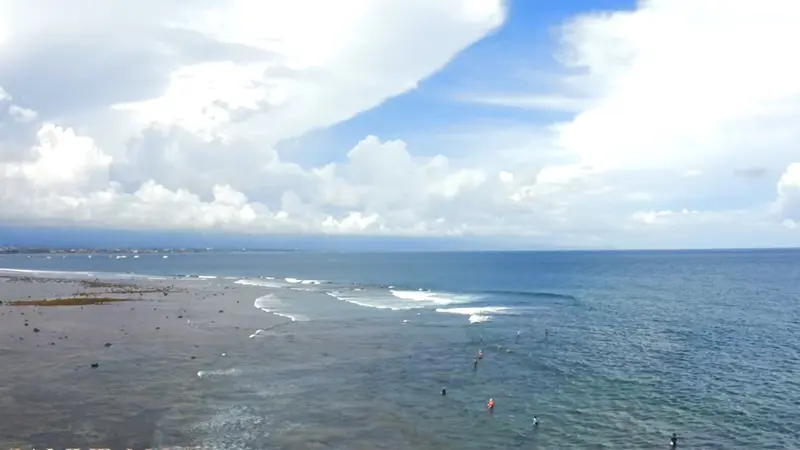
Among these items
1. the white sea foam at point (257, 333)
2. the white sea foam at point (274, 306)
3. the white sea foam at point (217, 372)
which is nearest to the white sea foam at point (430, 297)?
the white sea foam at point (274, 306)

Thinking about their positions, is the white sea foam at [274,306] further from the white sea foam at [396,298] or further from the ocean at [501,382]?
the white sea foam at [396,298]

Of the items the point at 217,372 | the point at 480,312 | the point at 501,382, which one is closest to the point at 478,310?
the point at 480,312

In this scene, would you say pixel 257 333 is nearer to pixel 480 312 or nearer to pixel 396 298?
pixel 480 312

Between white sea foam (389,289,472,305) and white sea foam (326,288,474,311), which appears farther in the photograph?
white sea foam (389,289,472,305)

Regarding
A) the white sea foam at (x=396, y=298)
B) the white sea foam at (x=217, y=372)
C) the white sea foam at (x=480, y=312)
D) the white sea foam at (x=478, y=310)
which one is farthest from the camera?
the white sea foam at (x=396, y=298)

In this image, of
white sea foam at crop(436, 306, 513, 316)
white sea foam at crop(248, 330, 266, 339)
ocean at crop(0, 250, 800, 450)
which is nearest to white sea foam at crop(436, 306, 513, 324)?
white sea foam at crop(436, 306, 513, 316)

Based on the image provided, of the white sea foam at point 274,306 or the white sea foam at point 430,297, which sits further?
the white sea foam at point 430,297

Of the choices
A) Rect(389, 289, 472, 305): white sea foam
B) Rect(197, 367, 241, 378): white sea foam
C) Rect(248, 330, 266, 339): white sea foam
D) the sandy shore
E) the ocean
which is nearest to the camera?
the sandy shore

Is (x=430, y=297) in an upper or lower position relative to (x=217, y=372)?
upper

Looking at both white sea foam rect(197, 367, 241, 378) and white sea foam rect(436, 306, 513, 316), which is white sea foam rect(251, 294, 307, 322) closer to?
white sea foam rect(436, 306, 513, 316)

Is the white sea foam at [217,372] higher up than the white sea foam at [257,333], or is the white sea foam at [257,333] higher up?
the white sea foam at [257,333]
